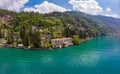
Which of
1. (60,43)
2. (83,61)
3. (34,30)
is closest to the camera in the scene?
(83,61)

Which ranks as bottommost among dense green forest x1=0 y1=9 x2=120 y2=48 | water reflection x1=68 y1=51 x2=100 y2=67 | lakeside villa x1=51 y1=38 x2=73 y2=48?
water reflection x1=68 y1=51 x2=100 y2=67

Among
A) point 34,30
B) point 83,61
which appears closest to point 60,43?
point 34,30

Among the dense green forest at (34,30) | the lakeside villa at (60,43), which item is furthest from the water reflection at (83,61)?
the lakeside villa at (60,43)

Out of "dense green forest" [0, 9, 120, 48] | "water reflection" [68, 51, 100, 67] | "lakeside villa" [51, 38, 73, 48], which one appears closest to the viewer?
"water reflection" [68, 51, 100, 67]

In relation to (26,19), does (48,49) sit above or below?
below

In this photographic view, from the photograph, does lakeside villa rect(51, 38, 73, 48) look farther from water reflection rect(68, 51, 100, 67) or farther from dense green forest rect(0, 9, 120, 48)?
water reflection rect(68, 51, 100, 67)

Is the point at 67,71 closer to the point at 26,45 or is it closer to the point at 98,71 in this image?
the point at 98,71

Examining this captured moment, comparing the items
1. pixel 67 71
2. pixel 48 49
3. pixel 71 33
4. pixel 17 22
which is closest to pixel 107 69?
pixel 67 71

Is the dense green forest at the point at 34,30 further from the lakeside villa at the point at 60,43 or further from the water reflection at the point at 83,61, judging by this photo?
the water reflection at the point at 83,61

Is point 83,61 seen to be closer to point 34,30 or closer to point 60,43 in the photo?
point 60,43

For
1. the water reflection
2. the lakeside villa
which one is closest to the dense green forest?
the lakeside villa

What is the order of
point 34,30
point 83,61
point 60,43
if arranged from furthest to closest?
point 34,30 → point 60,43 → point 83,61
